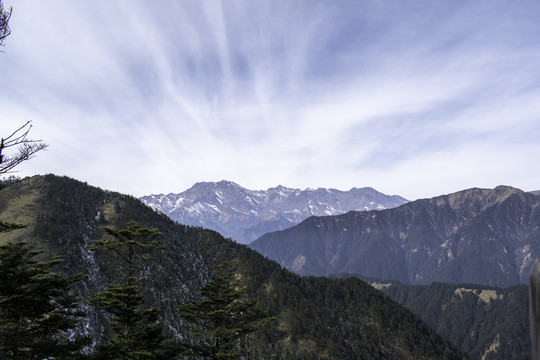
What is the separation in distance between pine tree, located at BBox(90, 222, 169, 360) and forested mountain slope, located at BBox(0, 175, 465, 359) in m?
108

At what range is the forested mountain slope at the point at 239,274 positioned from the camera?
13612 centimetres

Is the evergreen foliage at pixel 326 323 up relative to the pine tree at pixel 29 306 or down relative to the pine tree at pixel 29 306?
down

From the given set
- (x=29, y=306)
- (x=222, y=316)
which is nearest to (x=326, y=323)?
(x=222, y=316)

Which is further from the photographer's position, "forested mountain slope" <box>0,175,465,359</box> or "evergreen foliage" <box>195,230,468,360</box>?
"evergreen foliage" <box>195,230,468,360</box>

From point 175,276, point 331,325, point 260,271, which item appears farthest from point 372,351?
point 175,276

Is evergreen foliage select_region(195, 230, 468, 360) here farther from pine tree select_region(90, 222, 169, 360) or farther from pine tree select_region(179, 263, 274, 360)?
pine tree select_region(90, 222, 169, 360)

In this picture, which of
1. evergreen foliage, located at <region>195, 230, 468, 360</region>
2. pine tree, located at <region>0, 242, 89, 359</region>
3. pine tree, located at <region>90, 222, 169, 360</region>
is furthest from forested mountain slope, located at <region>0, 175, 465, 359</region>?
pine tree, located at <region>90, 222, 169, 360</region>

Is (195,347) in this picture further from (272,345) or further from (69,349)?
(272,345)

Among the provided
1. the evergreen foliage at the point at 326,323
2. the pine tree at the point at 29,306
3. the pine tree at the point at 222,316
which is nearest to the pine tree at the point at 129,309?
the pine tree at the point at 29,306

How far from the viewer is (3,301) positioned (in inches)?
672

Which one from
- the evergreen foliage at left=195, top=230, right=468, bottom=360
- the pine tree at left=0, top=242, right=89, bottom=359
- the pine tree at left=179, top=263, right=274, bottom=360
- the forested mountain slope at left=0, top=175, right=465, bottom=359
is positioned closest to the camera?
the pine tree at left=0, top=242, right=89, bottom=359

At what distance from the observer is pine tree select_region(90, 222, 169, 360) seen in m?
20.7

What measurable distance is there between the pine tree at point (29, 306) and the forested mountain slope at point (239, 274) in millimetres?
106779

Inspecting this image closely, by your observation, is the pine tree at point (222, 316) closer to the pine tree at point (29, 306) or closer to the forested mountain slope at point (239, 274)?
the pine tree at point (29, 306)
